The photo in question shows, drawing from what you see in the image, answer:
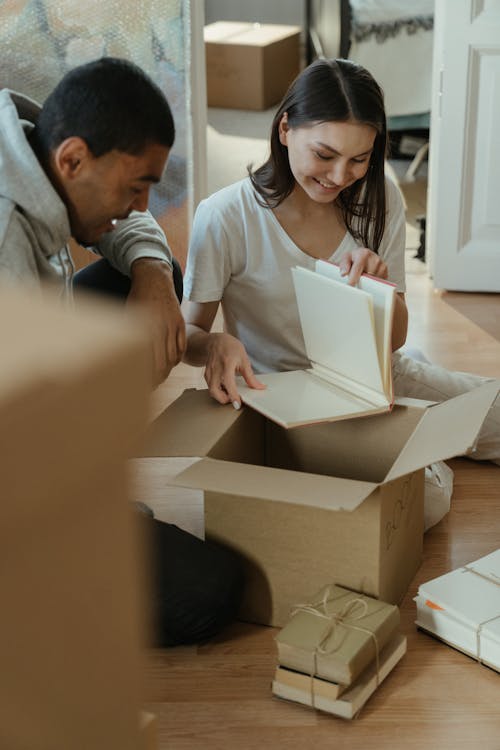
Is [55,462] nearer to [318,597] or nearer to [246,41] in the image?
[318,597]

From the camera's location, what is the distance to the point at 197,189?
3027mm

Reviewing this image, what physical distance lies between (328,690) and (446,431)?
1.37 feet

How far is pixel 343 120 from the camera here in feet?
5.59

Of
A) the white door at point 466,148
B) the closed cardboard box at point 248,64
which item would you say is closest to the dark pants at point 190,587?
the white door at point 466,148

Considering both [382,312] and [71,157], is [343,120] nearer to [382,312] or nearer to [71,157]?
[382,312]

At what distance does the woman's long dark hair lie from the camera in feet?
5.61

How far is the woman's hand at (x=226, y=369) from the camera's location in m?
→ 1.67

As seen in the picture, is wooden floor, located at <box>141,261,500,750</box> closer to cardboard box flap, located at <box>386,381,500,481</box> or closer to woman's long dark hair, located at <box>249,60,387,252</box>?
cardboard box flap, located at <box>386,381,500,481</box>

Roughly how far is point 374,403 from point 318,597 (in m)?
0.34

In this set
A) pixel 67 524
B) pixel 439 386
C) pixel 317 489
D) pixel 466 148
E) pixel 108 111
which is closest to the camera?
pixel 67 524

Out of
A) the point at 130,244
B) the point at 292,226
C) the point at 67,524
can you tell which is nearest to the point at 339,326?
the point at 292,226

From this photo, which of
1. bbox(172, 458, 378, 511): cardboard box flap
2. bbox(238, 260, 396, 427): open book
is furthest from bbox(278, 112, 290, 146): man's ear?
bbox(172, 458, 378, 511): cardboard box flap

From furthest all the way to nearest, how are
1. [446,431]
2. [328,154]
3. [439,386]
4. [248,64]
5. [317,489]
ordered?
[248,64]
[439,386]
[328,154]
[446,431]
[317,489]

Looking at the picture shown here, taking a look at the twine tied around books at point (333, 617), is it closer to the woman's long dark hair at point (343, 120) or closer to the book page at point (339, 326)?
the book page at point (339, 326)
